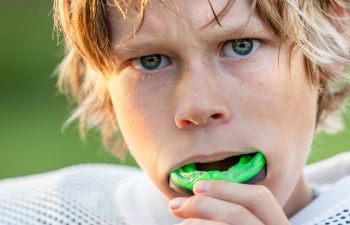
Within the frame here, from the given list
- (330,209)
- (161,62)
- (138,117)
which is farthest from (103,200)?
(330,209)

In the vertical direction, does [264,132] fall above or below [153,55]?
below

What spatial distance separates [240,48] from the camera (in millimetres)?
1633

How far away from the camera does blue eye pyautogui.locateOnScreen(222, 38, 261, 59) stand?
162cm

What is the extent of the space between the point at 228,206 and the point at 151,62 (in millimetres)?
352

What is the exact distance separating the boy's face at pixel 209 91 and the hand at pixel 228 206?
0.10 metres

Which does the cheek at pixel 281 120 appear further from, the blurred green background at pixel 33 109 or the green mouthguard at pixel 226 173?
the blurred green background at pixel 33 109

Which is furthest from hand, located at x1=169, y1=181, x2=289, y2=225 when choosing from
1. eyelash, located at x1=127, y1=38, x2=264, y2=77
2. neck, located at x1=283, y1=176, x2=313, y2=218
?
neck, located at x1=283, y1=176, x2=313, y2=218

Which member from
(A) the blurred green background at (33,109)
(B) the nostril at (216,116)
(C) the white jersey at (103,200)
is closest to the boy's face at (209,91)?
A: (B) the nostril at (216,116)

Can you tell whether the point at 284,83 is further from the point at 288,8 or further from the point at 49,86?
the point at 49,86

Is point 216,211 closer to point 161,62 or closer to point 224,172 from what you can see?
point 224,172

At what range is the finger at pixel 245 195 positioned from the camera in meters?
1.48

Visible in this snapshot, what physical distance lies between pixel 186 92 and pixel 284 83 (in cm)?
20

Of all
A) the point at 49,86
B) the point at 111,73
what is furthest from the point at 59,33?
the point at 49,86

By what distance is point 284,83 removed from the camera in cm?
165
